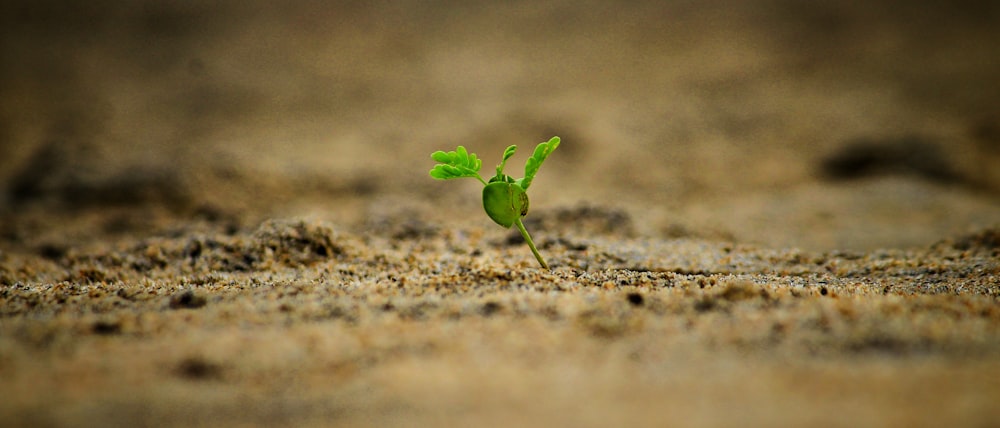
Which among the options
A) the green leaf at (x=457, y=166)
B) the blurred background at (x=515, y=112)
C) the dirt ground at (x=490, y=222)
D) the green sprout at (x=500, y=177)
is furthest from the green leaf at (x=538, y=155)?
the blurred background at (x=515, y=112)

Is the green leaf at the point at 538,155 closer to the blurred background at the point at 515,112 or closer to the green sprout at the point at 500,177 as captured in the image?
the green sprout at the point at 500,177

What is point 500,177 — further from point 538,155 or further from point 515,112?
point 515,112

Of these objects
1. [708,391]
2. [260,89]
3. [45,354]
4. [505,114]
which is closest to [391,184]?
[505,114]

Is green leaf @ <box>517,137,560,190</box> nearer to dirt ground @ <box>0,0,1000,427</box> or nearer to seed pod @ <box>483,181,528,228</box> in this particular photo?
seed pod @ <box>483,181,528,228</box>

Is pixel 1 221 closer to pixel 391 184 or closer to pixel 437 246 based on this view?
pixel 391 184

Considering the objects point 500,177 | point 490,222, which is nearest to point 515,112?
point 490,222
